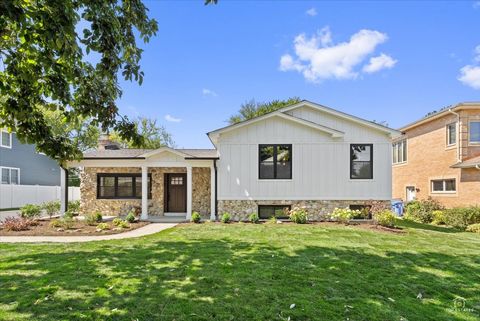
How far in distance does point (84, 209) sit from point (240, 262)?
12.3 m

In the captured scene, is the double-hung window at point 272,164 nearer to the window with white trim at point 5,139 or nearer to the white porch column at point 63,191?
the white porch column at point 63,191

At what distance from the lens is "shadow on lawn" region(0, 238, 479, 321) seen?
3.94 meters

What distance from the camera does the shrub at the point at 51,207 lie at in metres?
14.6

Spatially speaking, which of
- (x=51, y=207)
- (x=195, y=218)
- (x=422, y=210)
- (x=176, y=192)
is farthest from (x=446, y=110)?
(x=51, y=207)

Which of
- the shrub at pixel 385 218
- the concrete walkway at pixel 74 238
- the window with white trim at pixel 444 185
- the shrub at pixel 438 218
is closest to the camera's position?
the concrete walkway at pixel 74 238

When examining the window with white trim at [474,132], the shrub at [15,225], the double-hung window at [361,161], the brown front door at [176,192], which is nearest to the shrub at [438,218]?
the double-hung window at [361,161]

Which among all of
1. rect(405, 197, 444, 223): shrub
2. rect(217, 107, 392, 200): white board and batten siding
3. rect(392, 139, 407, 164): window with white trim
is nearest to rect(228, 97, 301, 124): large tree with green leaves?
rect(392, 139, 407, 164): window with white trim

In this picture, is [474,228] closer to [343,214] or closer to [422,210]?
[422,210]

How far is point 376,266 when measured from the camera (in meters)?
6.18

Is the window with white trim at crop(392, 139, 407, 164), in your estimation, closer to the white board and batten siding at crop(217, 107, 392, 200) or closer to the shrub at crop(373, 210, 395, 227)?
the white board and batten siding at crop(217, 107, 392, 200)

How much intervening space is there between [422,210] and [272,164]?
8.82 metres

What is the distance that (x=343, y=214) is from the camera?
492 inches

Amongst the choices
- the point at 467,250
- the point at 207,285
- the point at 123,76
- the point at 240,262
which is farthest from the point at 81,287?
the point at 467,250

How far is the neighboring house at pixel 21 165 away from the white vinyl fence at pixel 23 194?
5.13 ft
